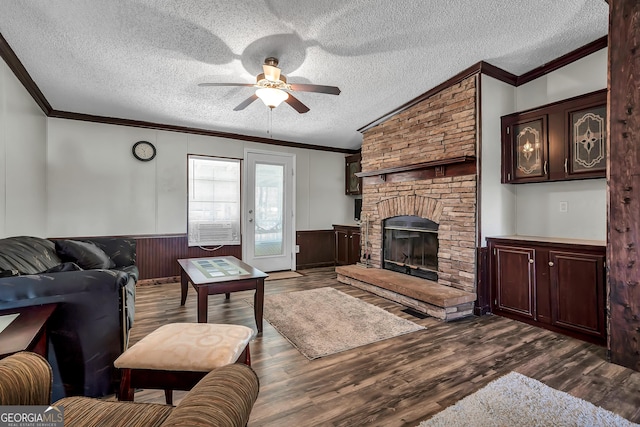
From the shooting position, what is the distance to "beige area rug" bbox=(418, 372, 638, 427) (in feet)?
5.29

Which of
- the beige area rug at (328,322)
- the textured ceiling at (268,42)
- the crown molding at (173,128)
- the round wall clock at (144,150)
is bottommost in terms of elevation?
the beige area rug at (328,322)

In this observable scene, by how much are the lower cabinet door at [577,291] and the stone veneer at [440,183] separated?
737mm

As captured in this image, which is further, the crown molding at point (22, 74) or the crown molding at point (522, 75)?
the crown molding at point (522, 75)

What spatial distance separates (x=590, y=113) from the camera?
285 centimetres

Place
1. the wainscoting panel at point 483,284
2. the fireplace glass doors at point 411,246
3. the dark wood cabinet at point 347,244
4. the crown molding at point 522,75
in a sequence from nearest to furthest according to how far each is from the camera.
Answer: the crown molding at point 522,75 → the wainscoting panel at point 483,284 → the fireplace glass doors at point 411,246 → the dark wood cabinet at point 347,244

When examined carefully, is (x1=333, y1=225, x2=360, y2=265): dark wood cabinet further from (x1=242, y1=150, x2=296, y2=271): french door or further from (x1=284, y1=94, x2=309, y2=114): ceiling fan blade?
(x1=284, y1=94, x2=309, y2=114): ceiling fan blade

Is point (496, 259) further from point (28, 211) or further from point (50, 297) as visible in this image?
point (28, 211)

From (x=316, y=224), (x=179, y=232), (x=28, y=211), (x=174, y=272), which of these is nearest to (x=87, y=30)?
(x=28, y=211)

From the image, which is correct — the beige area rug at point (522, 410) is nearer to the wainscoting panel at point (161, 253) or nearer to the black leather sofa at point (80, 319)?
the black leather sofa at point (80, 319)

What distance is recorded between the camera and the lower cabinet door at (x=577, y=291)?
2.56m

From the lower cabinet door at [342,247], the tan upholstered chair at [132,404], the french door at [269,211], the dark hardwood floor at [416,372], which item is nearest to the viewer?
the tan upholstered chair at [132,404]

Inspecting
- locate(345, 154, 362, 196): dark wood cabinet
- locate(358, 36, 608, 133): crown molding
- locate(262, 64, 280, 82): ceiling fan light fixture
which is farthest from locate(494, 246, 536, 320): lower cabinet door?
locate(345, 154, 362, 196): dark wood cabinet

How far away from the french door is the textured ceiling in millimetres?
1705

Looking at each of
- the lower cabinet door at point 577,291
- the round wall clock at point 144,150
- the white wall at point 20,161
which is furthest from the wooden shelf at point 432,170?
the white wall at point 20,161
